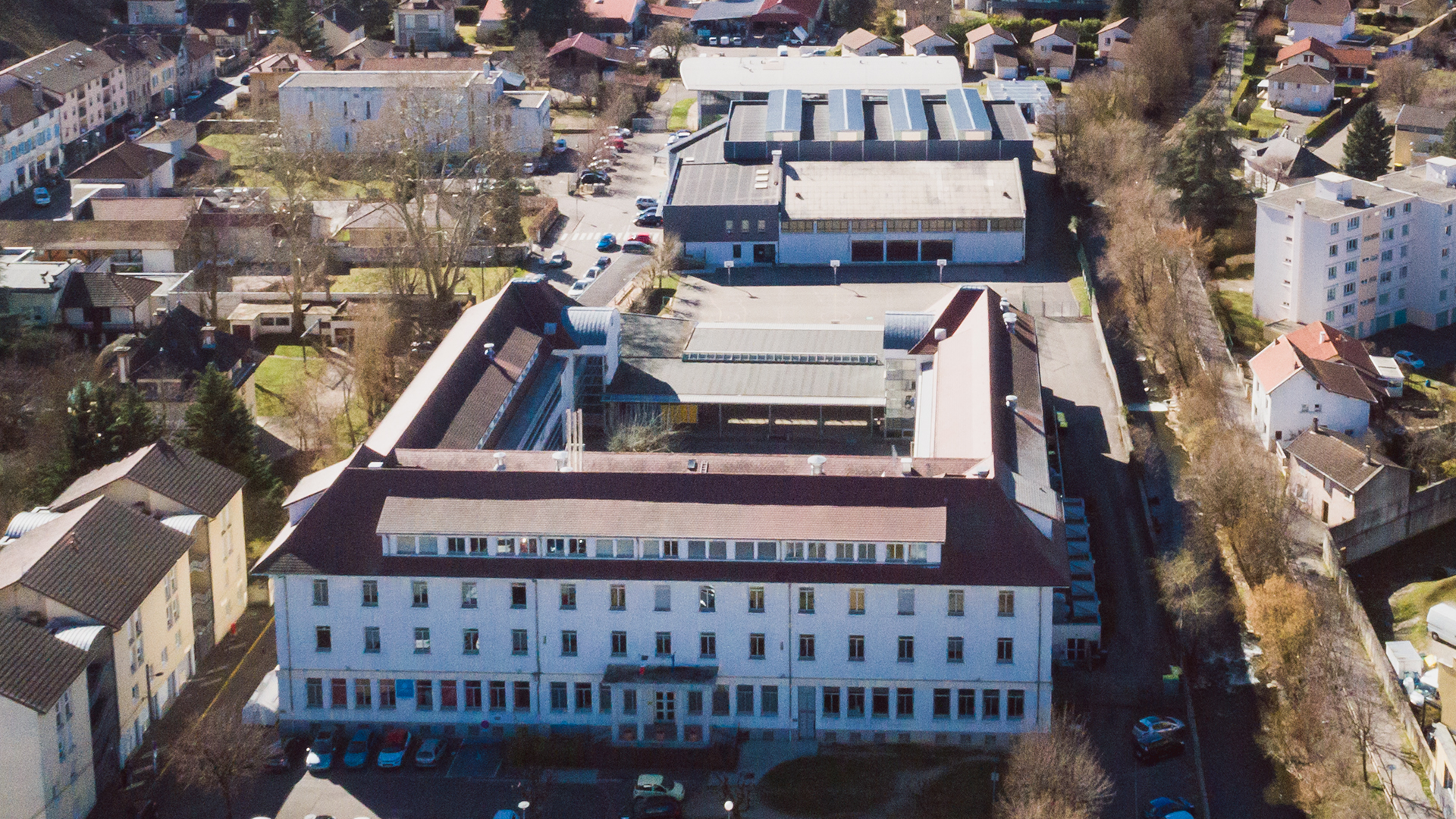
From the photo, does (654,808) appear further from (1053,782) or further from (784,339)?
(784,339)

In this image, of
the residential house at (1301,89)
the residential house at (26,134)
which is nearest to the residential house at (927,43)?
the residential house at (1301,89)

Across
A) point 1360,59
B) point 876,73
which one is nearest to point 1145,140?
point 876,73

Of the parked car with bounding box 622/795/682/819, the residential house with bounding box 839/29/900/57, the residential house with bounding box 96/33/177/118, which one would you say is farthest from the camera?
the residential house with bounding box 839/29/900/57

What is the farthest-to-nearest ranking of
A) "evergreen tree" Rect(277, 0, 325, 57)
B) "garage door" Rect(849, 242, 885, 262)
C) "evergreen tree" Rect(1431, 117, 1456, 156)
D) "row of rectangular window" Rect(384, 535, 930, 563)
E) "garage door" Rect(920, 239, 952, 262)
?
"evergreen tree" Rect(277, 0, 325, 57) → "evergreen tree" Rect(1431, 117, 1456, 156) → "garage door" Rect(849, 242, 885, 262) → "garage door" Rect(920, 239, 952, 262) → "row of rectangular window" Rect(384, 535, 930, 563)

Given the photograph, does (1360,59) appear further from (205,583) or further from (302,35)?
(205,583)

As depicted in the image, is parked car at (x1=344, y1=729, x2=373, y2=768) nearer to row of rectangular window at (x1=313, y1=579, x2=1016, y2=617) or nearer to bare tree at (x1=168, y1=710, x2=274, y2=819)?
bare tree at (x1=168, y1=710, x2=274, y2=819)

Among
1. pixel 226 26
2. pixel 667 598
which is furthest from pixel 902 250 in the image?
pixel 226 26

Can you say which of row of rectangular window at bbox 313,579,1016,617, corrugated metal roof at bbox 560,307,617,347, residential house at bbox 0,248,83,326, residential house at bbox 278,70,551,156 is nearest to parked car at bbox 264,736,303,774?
row of rectangular window at bbox 313,579,1016,617

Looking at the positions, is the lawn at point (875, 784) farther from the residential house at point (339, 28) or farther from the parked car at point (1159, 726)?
the residential house at point (339, 28)
